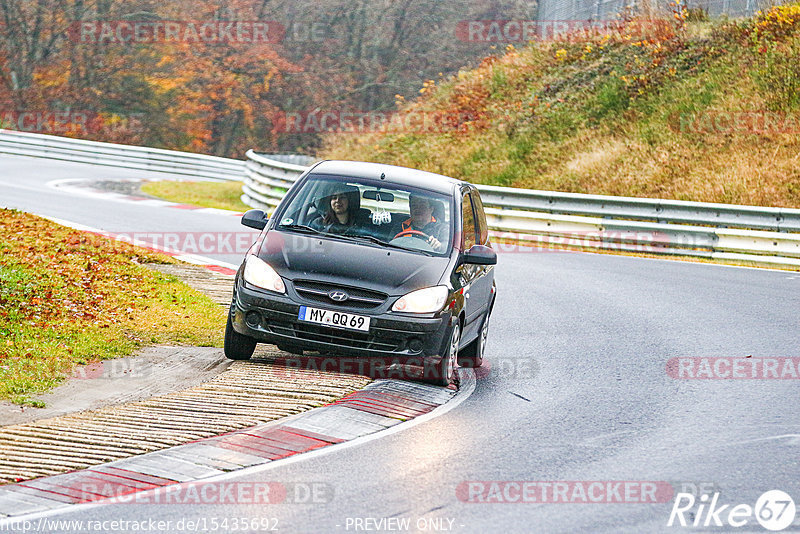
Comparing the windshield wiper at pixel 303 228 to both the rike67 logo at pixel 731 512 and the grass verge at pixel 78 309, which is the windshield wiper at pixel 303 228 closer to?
the grass verge at pixel 78 309

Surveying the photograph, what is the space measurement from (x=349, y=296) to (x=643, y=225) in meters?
13.4

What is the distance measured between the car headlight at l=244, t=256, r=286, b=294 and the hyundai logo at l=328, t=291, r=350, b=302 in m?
0.41

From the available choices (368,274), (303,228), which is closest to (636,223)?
(303,228)

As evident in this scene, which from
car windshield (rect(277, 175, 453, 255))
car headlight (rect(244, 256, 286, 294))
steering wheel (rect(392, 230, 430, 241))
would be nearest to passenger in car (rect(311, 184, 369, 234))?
car windshield (rect(277, 175, 453, 255))

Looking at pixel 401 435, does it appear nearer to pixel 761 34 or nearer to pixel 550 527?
pixel 550 527

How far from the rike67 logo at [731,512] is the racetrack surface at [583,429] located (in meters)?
0.08

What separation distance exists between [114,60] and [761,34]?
31396mm

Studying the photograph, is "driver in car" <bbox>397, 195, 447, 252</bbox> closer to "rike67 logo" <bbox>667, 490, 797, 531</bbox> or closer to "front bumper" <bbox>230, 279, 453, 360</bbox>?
"front bumper" <bbox>230, 279, 453, 360</bbox>

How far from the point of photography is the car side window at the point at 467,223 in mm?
10309

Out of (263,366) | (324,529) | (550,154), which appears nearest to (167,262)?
(263,366)

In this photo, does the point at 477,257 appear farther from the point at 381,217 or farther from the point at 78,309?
the point at 78,309

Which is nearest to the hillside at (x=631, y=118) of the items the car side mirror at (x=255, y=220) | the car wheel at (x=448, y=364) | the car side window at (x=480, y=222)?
the car side window at (x=480, y=222)

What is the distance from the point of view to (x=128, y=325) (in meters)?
11.0

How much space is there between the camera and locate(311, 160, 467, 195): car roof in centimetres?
1048
